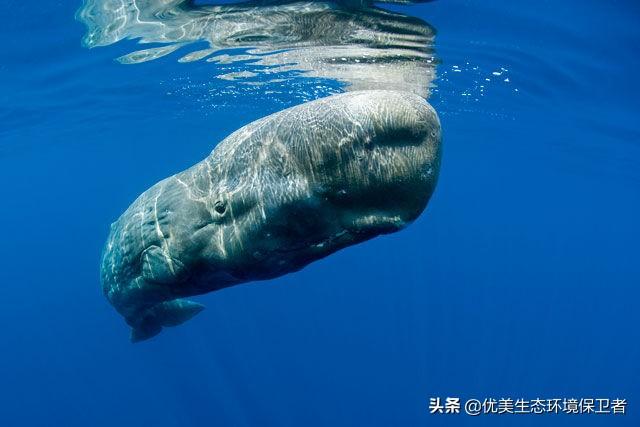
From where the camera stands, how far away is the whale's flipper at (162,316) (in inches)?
235

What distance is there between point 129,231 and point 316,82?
16.0 m

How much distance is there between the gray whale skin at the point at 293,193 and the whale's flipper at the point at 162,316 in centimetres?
168

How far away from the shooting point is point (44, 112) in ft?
81.0

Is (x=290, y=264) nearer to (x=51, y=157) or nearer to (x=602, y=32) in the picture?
(x=602, y=32)

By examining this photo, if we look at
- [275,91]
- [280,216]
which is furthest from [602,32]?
[275,91]

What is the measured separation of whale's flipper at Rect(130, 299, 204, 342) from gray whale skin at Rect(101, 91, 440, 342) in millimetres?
1679

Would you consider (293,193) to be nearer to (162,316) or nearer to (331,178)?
(331,178)

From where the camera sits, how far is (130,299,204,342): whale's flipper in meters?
5.97

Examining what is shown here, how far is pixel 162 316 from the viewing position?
6.20m

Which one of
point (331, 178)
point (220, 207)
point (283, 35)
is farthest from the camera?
point (283, 35)

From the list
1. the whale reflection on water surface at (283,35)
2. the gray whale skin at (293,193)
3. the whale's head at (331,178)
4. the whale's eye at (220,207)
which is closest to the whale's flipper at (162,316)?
the gray whale skin at (293,193)

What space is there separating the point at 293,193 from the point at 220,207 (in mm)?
758

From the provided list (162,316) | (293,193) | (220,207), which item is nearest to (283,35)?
(162,316)

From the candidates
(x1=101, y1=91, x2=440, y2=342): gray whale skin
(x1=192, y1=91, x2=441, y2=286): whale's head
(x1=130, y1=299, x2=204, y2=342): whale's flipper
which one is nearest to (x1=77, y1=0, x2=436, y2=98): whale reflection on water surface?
(x1=130, y1=299, x2=204, y2=342): whale's flipper
